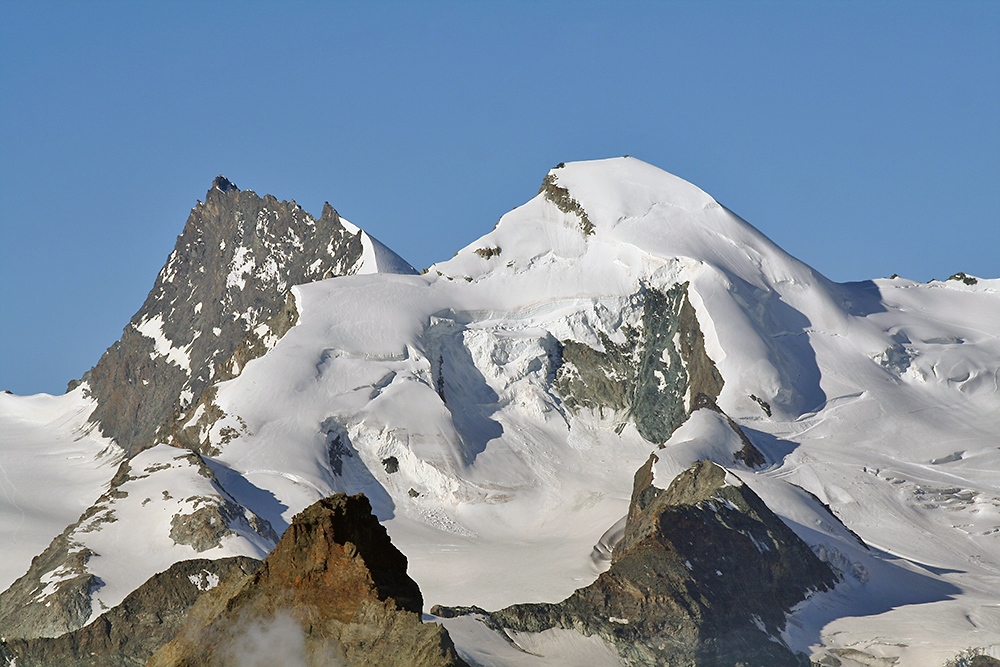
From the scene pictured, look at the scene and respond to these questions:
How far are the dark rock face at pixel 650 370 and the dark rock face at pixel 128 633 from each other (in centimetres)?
3902

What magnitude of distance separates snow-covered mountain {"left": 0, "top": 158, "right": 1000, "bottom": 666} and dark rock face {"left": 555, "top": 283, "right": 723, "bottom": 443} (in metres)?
0.15

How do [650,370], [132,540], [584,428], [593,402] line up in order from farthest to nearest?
[650,370] → [593,402] → [584,428] → [132,540]

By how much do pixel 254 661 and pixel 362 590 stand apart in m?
2.58

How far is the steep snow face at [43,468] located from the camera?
83500 mm

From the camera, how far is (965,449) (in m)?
84.9

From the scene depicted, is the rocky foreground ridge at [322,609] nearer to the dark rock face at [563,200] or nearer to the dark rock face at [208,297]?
the dark rock face at [563,200]

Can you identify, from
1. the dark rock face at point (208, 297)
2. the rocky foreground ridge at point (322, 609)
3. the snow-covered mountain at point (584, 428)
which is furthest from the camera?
the dark rock face at point (208, 297)

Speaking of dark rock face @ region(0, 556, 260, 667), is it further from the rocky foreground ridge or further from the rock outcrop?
the rocky foreground ridge

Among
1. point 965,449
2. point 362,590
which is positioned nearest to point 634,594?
point 362,590

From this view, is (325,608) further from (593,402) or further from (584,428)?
(593,402)

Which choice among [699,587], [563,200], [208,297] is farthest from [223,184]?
[699,587]

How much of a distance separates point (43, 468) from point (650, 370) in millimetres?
45718

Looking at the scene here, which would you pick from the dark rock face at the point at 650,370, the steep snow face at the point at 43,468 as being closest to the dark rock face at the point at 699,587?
the dark rock face at the point at 650,370

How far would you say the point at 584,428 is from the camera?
91.4m
